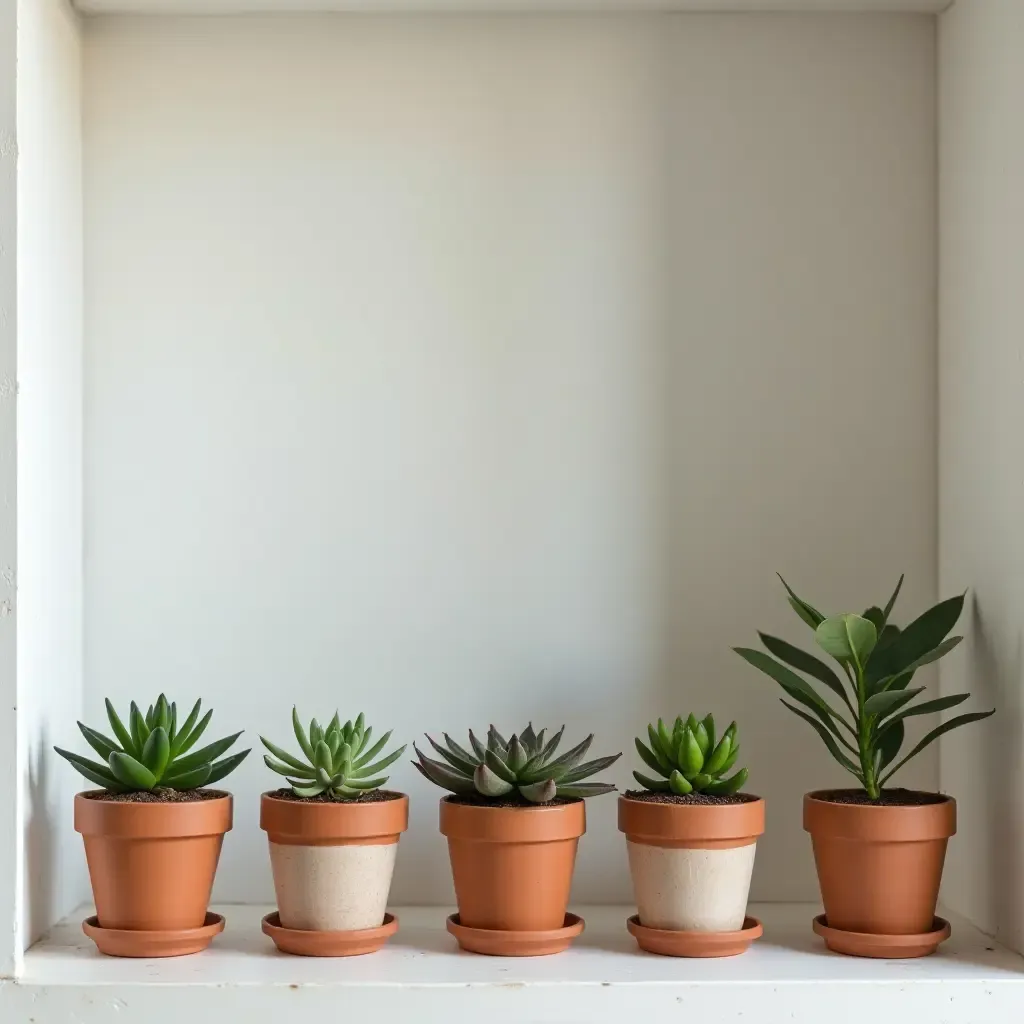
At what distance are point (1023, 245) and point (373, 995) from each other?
0.89m

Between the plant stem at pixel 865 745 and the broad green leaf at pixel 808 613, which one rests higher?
the broad green leaf at pixel 808 613

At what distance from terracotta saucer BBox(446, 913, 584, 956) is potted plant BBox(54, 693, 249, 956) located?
235mm

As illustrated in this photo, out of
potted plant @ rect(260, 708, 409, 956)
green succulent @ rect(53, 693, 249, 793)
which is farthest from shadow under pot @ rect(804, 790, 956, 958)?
green succulent @ rect(53, 693, 249, 793)

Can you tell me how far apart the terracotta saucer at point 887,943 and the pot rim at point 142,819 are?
1.93ft

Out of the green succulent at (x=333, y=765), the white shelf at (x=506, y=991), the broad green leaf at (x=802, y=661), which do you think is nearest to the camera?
the white shelf at (x=506, y=991)

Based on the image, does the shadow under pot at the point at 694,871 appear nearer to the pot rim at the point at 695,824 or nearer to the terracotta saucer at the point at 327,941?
the pot rim at the point at 695,824

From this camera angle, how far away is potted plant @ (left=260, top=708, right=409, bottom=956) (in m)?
1.11

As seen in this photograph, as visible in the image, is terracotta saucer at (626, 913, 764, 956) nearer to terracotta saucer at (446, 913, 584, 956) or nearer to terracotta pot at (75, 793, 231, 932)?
terracotta saucer at (446, 913, 584, 956)

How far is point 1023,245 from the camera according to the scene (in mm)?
1150

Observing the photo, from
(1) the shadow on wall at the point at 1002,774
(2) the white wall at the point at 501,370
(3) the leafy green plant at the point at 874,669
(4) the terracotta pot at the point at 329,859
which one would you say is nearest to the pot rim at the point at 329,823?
(4) the terracotta pot at the point at 329,859

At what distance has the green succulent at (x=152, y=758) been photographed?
1127 mm

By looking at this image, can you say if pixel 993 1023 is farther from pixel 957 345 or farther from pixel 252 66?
pixel 252 66

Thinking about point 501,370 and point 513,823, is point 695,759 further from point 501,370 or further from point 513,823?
point 501,370

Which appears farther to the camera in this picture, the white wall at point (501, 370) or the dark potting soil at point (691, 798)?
the white wall at point (501, 370)
